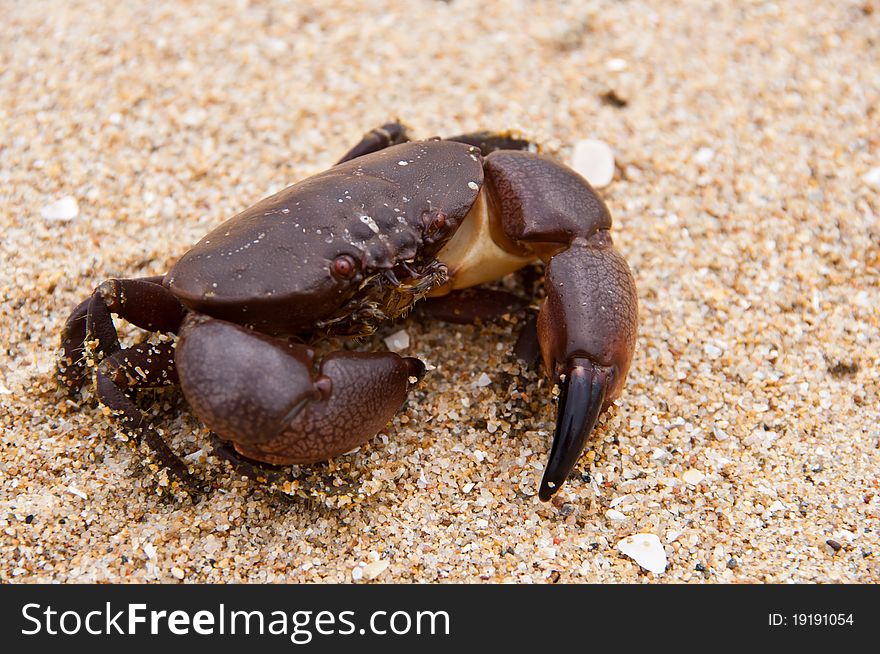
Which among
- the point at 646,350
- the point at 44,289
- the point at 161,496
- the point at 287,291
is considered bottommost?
the point at 646,350

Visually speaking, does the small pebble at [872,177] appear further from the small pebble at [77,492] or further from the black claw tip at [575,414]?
the small pebble at [77,492]

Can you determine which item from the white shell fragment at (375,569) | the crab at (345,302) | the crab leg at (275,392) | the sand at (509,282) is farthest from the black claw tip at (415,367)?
the white shell fragment at (375,569)

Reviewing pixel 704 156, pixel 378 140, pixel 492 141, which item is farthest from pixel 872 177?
pixel 378 140

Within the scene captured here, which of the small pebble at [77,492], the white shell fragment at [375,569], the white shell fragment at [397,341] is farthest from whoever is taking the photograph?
the white shell fragment at [397,341]

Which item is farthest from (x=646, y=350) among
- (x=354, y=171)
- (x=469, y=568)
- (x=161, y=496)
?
(x=161, y=496)

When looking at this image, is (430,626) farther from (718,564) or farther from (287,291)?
(287,291)

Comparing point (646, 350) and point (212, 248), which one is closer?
point (212, 248)
